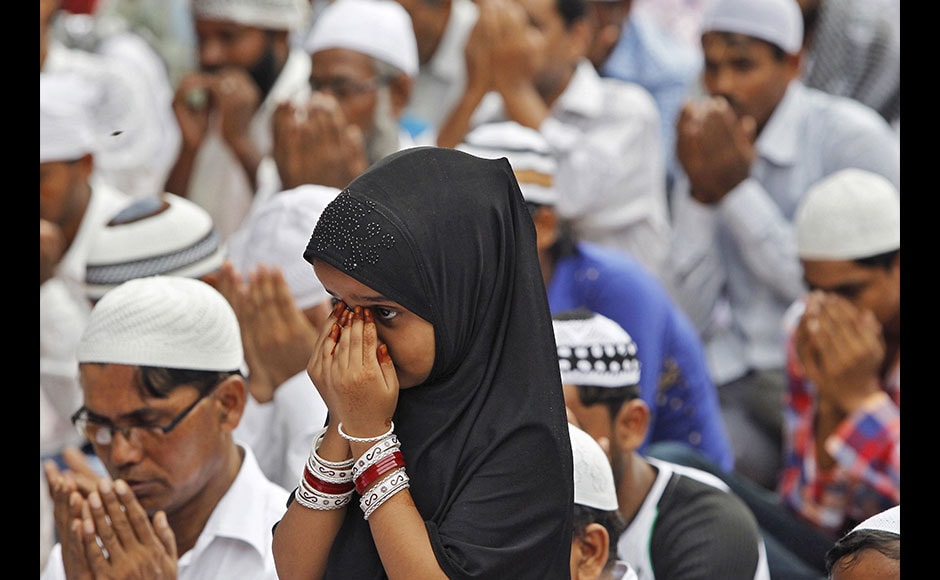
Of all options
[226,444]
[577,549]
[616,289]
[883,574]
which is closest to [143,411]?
[226,444]

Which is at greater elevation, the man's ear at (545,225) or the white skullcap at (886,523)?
the white skullcap at (886,523)

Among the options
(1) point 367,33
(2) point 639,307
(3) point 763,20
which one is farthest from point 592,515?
(3) point 763,20

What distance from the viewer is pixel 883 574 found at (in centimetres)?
214

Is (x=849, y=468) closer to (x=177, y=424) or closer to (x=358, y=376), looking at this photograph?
(x=177, y=424)

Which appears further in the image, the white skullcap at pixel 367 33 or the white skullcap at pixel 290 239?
the white skullcap at pixel 367 33

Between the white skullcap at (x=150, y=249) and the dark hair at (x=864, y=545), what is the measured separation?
2097 mm

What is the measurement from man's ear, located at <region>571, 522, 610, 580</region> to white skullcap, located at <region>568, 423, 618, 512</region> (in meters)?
0.04

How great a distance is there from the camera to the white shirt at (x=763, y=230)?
16.8 feet

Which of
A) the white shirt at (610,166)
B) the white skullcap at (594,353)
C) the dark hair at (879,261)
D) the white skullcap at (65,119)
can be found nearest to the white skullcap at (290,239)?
the white skullcap at (594,353)

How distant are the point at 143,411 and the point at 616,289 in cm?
180

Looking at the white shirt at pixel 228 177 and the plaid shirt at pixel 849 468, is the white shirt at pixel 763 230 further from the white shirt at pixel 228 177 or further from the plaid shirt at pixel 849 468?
the white shirt at pixel 228 177

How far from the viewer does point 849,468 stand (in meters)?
3.81

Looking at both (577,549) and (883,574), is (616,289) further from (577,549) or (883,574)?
(883,574)

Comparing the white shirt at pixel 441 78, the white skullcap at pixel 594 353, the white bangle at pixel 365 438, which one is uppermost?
the white bangle at pixel 365 438
